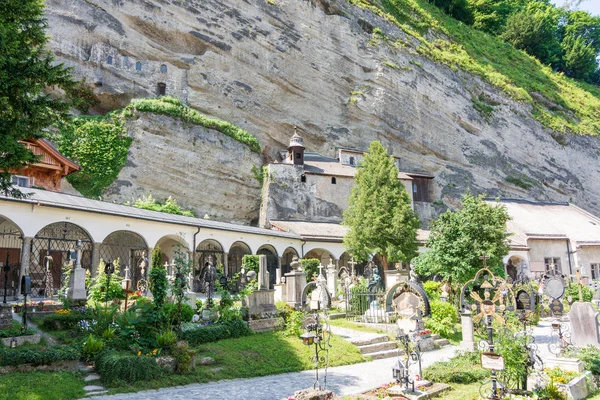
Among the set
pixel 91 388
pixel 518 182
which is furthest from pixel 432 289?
pixel 518 182

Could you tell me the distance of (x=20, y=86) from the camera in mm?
9414

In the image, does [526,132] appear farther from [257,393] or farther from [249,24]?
[257,393]

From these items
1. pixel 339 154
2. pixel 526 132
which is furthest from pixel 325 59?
pixel 526 132

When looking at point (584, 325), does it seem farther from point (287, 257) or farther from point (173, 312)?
point (287, 257)

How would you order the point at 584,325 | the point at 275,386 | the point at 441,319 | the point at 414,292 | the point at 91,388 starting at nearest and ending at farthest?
the point at 91,388, the point at 275,386, the point at 414,292, the point at 584,325, the point at 441,319

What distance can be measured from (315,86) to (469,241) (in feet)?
87.0

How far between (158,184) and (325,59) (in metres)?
20.5

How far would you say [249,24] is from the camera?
3988 centimetres

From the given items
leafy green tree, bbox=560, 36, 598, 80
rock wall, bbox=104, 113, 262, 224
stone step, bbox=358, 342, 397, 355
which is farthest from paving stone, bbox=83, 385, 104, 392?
leafy green tree, bbox=560, 36, 598, 80

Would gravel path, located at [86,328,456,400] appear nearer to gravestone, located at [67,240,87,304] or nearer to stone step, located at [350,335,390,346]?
stone step, located at [350,335,390,346]

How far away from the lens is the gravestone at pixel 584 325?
1201 centimetres

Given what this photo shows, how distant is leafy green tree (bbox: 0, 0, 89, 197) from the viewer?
920 centimetres

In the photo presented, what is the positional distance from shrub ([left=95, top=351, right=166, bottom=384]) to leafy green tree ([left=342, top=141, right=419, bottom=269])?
2122cm

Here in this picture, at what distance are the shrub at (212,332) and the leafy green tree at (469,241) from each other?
10.2 metres
